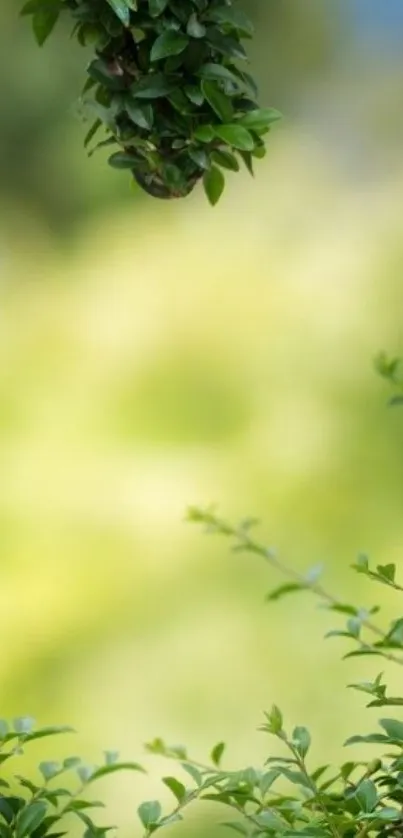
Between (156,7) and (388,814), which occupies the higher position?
(156,7)

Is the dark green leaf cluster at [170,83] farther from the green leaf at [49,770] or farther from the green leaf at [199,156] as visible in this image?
the green leaf at [49,770]

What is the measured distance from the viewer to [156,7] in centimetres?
73

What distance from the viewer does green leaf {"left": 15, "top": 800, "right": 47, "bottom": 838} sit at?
609mm

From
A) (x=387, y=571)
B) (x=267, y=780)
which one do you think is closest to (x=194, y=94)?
(x=387, y=571)

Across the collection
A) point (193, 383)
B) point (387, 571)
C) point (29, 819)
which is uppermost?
point (193, 383)

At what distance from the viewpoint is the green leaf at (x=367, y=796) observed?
1.91 ft

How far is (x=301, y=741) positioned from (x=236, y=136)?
16.6 inches

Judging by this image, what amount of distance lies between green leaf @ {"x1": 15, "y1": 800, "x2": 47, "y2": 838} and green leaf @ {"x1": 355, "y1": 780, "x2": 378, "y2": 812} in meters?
0.19

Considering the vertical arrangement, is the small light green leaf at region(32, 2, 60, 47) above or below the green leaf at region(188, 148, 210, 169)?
above

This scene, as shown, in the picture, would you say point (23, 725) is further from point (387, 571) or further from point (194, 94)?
point (194, 94)

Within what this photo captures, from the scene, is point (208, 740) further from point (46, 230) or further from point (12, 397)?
point (46, 230)

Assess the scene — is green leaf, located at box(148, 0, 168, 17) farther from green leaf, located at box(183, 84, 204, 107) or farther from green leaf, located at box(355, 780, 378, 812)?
green leaf, located at box(355, 780, 378, 812)

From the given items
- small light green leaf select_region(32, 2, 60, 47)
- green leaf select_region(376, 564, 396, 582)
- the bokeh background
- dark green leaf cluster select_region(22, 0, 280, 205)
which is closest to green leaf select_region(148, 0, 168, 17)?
dark green leaf cluster select_region(22, 0, 280, 205)

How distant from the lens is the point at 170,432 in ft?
5.45
